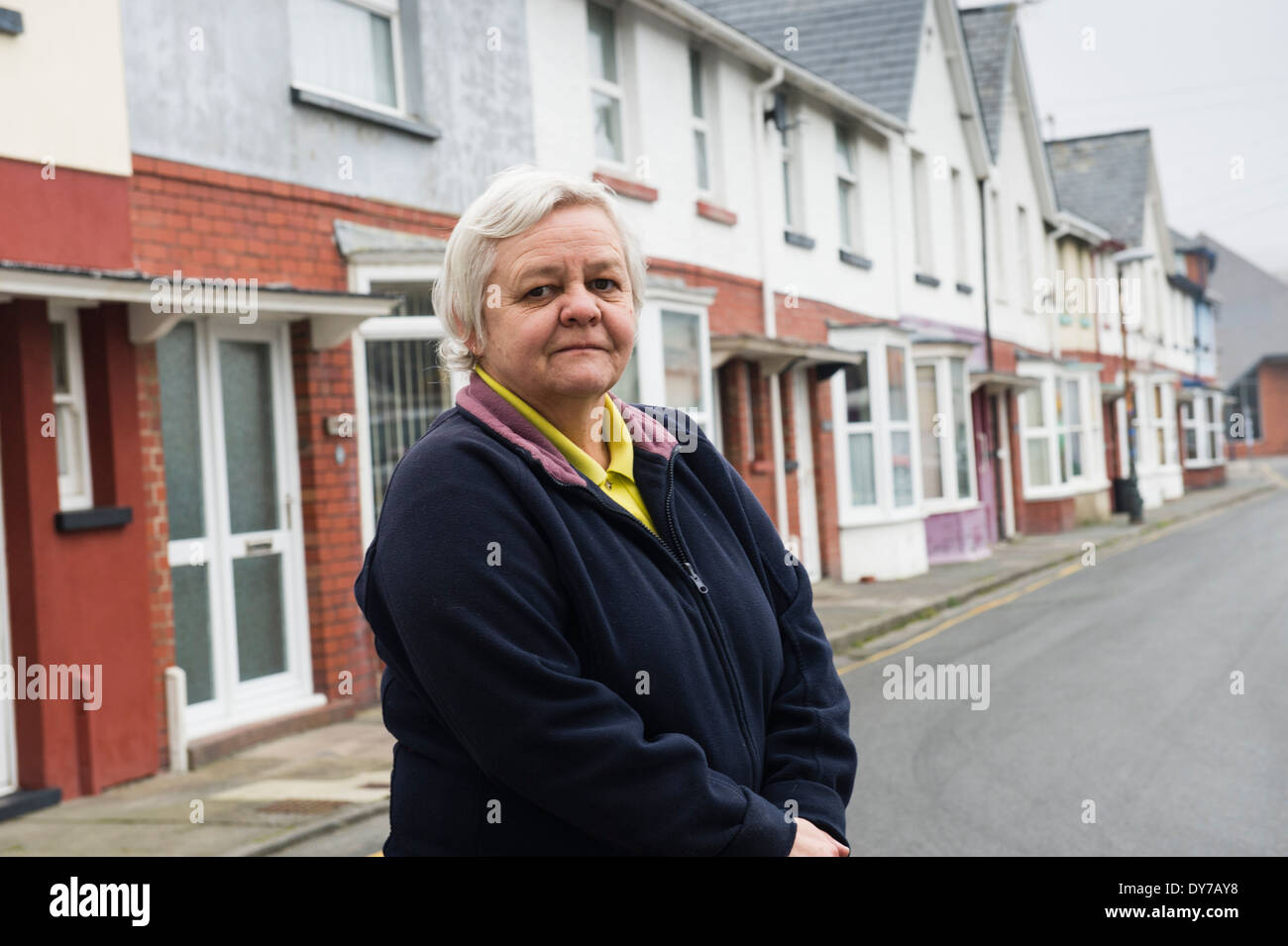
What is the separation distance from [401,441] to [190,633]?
85.5 inches

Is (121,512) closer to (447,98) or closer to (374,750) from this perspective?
(374,750)

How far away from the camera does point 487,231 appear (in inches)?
76.0

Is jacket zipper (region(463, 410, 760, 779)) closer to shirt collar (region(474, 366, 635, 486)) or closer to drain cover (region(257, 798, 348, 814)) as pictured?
shirt collar (region(474, 366, 635, 486))

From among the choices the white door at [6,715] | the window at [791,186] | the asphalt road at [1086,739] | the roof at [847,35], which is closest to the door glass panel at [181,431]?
the white door at [6,715]

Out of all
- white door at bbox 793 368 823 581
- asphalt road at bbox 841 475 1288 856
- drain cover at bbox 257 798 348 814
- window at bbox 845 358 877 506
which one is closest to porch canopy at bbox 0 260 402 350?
drain cover at bbox 257 798 348 814

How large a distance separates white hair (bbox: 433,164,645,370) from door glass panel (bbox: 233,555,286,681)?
6707 mm

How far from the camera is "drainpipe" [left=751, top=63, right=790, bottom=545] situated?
14.9m

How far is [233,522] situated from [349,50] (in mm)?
3523

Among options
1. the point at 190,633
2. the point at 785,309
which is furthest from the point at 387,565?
the point at 785,309

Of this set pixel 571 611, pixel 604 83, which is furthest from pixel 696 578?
pixel 604 83

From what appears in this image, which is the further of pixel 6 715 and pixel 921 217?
pixel 921 217

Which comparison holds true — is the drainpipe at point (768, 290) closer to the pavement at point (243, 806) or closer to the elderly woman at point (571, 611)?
the pavement at point (243, 806)

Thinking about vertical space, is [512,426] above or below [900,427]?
below

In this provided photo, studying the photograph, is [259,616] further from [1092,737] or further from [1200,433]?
[1200,433]
